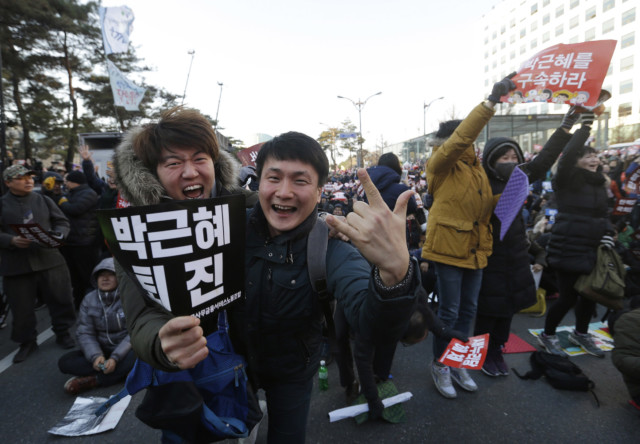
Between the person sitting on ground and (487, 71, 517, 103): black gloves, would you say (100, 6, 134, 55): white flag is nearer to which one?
the person sitting on ground

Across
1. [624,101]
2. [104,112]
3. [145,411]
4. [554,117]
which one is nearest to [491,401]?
[145,411]

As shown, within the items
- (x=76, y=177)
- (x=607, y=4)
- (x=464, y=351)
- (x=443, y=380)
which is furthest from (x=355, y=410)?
(x=607, y=4)

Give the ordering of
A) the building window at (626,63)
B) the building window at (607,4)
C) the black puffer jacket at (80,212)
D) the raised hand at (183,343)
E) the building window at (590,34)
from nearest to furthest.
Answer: the raised hand at (183,343), the black puffer jacket at (80,212), the building window at (626,63), the building window at (607,4), the building window at (590,34)

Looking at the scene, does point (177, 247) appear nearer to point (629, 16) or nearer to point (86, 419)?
point (86, 419)

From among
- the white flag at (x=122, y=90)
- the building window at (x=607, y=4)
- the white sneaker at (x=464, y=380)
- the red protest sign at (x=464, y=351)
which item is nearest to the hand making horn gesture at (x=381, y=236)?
the red protest sign at (x=464, y=351)

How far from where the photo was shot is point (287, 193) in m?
A: 1.35

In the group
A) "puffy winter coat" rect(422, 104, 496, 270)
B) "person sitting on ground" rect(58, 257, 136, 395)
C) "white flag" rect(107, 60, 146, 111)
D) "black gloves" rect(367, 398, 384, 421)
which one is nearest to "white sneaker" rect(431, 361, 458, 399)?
"black gloves" rect(367, 398, 384, 421)

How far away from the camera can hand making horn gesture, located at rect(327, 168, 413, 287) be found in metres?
0.96

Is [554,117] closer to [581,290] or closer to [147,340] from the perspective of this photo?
[581,290]

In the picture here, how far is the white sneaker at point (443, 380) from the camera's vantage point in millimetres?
2750

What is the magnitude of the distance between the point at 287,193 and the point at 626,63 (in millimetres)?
59541

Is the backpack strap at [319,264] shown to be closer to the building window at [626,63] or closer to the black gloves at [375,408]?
the black gloves at [375,408]

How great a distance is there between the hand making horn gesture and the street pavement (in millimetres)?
1972

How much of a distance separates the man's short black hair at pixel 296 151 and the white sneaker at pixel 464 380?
2398 millimetres
